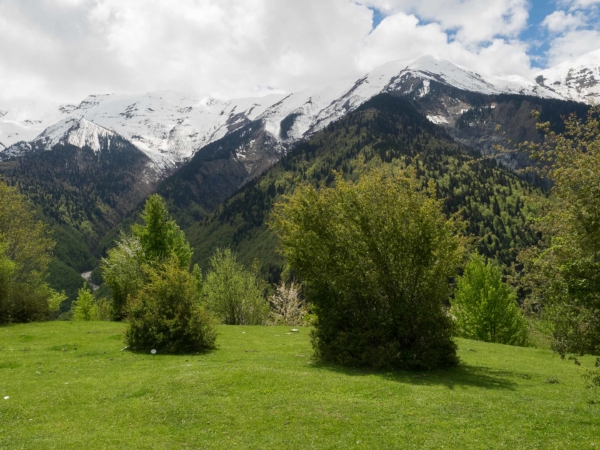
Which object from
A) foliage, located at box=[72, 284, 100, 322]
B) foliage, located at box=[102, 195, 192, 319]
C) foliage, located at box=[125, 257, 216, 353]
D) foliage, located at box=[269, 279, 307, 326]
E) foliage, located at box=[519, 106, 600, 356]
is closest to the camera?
foliage, located at box=[519, 106, 600, 356]

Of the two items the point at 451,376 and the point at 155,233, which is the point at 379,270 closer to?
the point at 451,376

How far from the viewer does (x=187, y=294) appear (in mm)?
28859

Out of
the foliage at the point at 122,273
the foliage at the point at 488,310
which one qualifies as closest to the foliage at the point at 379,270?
the foliage at the point at 488,310

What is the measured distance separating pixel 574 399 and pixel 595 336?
6688 mm

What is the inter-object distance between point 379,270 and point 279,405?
10498 millimetres

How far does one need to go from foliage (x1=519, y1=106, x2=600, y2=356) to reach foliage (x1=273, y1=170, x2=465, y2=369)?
25.0 ft

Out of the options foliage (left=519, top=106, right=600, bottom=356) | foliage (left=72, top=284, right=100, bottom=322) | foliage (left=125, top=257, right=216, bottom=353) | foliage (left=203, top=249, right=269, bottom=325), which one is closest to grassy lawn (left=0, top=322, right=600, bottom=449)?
foliage (left=125, top=257, right=216, bottom=353)

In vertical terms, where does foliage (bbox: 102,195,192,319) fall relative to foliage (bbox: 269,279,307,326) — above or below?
above

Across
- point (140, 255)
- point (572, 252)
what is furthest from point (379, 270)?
point (140, 255)

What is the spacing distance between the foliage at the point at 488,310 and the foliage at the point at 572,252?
3330 cm

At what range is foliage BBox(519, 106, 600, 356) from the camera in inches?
485

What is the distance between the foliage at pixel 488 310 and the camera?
46312 mm

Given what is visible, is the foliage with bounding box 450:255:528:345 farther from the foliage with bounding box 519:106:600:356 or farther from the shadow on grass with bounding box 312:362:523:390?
the foliage with bounding box 519:106:600:356

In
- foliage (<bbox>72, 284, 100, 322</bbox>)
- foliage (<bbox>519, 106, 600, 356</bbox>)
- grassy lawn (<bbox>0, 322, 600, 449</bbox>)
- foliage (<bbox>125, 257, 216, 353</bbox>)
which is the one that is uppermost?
foliage (<bbox>519, 106, 600, 356</bbox>)
